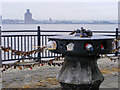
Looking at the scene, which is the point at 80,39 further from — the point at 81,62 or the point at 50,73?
the point at 50,73

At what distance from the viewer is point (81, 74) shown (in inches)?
174

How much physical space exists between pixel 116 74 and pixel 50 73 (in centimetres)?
226

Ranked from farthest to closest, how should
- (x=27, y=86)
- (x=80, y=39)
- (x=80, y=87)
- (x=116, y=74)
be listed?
(x=116, y=74), (x=27, y=86), (x=80, y=87), (x=80, y=39)

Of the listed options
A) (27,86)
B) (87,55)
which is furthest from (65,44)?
(27,86)

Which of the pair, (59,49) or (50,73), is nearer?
(59,49)

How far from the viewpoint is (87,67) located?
14.7 ft

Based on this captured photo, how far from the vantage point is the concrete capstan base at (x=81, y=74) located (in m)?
4.41

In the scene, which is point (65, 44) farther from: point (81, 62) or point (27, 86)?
point (27, 86)

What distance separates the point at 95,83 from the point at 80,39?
0.95 m

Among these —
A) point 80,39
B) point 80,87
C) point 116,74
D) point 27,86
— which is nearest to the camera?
point 80,39

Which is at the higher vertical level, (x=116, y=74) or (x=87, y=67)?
(x=87, y=67)

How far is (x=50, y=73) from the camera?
8.08 m

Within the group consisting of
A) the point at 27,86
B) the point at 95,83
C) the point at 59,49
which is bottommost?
the point at 27,86

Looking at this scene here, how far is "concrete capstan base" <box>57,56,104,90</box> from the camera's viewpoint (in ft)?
14.5
